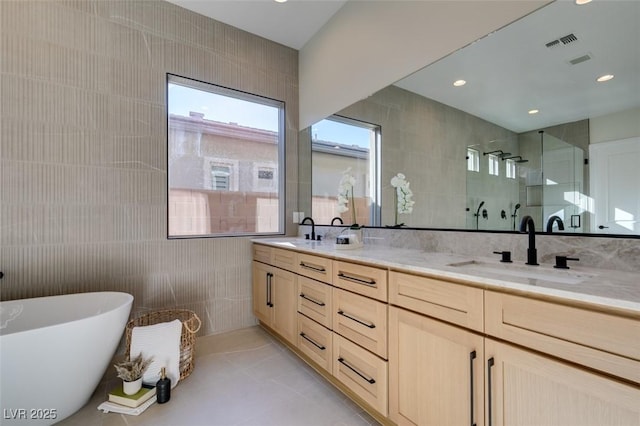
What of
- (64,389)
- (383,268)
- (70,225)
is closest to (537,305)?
(383,268)

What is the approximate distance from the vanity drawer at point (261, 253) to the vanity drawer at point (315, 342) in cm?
70

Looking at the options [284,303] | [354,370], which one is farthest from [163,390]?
[354,370]

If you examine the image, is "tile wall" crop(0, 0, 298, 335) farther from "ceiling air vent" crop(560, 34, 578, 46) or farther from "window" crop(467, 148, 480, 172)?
"ceiling air vent" crop(560, 34, 578, 46)

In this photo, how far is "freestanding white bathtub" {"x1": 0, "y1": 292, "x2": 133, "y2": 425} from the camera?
4.48ft

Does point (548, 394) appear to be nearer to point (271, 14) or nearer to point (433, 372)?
point (433, 372)

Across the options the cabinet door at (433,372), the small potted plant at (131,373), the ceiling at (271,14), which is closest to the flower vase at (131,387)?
the small potted plant at (131,373)

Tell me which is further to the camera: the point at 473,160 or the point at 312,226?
the point at 312,226

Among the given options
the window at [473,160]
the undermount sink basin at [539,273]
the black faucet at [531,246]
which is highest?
the window at [473,160]

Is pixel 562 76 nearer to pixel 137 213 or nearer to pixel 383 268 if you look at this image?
pixel 383 268

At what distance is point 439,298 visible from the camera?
120 centimetres

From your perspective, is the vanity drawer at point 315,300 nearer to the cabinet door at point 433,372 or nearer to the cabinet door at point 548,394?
the cabinet door at point 433,372

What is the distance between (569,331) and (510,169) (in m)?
0.97

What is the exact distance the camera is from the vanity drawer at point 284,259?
7.22 ft

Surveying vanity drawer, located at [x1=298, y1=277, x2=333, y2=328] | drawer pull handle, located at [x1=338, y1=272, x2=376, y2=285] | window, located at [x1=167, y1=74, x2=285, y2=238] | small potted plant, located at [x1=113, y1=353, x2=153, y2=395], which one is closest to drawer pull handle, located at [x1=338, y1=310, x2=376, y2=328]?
vanity drawer, located at [x1=298, y1=277, x2=333, y2=328]
